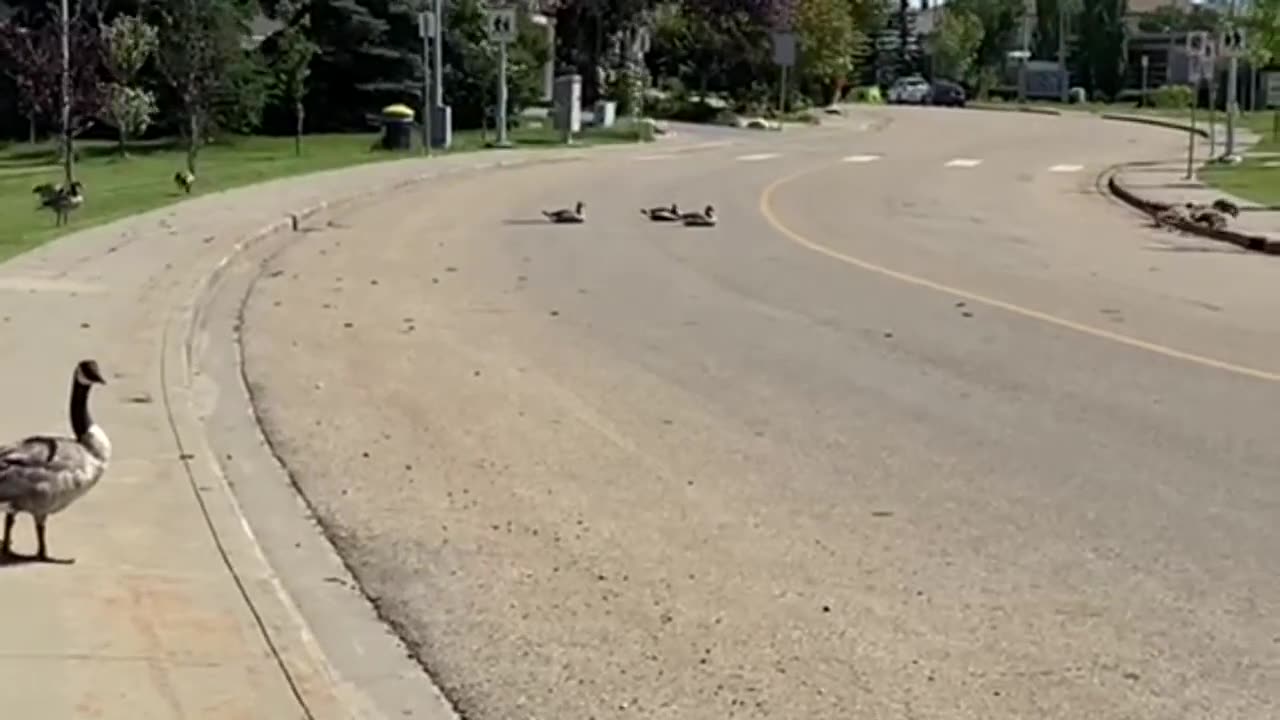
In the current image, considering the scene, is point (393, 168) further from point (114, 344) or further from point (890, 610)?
point (890, 610)

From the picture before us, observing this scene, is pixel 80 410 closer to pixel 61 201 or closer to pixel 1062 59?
pixel 61 201

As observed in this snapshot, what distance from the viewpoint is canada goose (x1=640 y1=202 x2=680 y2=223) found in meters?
27.6

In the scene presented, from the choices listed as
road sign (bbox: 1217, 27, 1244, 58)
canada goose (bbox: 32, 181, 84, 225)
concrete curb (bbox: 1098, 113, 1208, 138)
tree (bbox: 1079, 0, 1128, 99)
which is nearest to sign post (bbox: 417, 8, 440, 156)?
road sign (bbox: 1217, 27, 1244, 58)

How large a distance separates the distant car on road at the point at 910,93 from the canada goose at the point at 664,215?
8048 cm

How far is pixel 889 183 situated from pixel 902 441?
90.9ft

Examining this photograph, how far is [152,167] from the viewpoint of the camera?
4412 cm

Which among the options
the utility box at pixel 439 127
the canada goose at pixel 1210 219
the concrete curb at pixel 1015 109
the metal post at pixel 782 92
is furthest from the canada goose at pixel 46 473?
the concrete curb at pixel 1015 109

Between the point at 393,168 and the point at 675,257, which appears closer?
the point at 675,257

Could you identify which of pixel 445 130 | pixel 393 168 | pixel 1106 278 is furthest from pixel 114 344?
pixel 445 130

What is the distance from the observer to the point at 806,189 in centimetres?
3556

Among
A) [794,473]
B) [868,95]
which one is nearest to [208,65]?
[794,473]

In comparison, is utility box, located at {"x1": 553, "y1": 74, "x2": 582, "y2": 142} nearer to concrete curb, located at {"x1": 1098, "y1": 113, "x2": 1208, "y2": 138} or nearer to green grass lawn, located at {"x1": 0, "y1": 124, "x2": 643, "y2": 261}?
green grass lawn, located at {"x1": 0, "y1": 124, "x2": 643, "y2": 261}

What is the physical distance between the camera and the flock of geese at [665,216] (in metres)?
27.1

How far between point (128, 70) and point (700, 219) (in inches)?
1074
